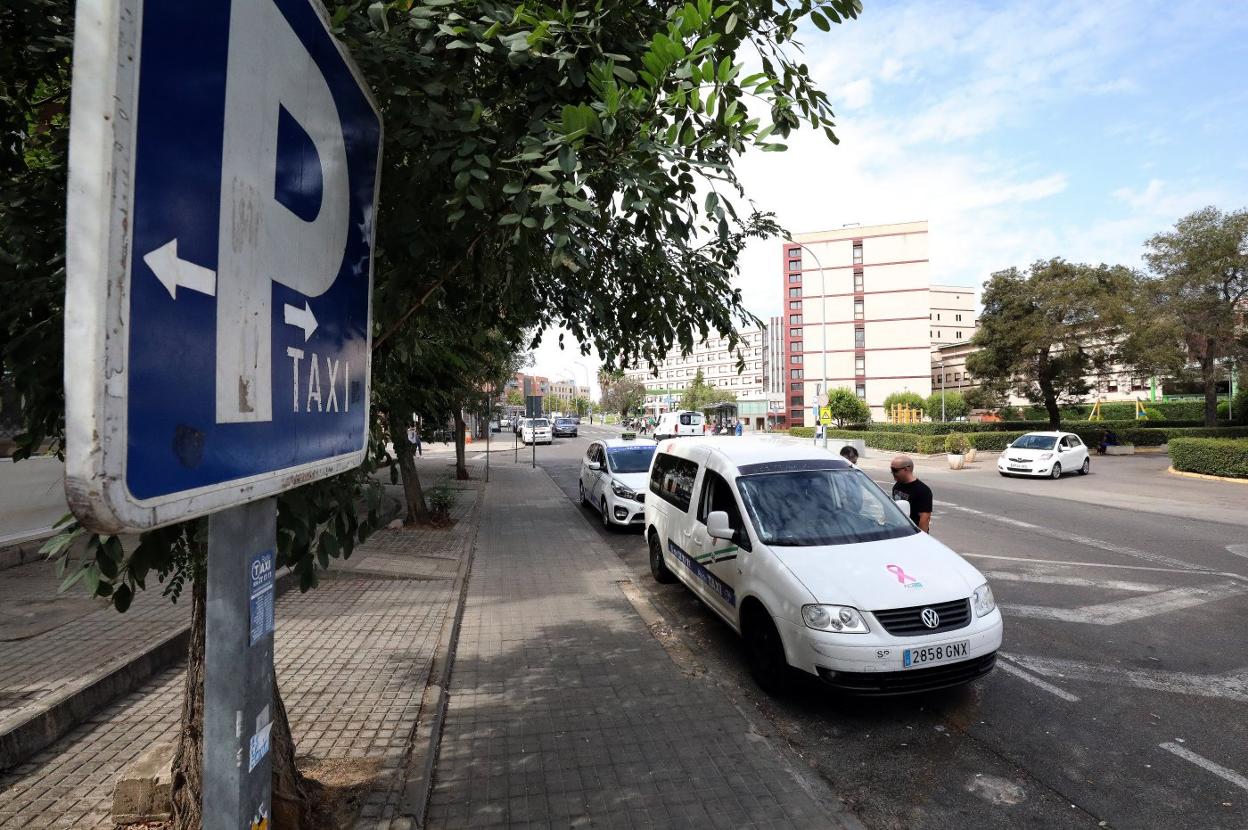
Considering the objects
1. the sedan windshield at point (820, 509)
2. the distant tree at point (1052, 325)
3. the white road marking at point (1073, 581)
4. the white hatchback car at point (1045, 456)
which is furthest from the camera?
the distant tree at point (1052, 325)

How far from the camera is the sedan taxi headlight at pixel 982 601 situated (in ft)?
15.6

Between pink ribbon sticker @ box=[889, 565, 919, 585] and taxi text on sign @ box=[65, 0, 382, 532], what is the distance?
169 inches

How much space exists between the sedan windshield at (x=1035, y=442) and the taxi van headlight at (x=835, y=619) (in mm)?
21561

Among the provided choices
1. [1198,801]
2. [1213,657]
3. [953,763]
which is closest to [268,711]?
[953,763]

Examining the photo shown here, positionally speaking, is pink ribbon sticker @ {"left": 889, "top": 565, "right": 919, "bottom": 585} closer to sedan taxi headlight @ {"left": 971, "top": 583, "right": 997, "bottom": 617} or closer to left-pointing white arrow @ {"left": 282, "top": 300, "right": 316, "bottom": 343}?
sedan taxi headlight @ {"left": 971, "top": 583, "right": 997, "bottom": 617}

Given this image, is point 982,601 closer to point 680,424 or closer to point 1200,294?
point 1200,294

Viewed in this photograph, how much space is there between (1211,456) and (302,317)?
27.3 m

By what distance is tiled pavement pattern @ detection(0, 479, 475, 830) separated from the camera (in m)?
3.57

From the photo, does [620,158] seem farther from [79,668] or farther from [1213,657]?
[1213,657]

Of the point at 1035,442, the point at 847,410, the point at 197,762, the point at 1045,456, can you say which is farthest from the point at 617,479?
the point at 847,410

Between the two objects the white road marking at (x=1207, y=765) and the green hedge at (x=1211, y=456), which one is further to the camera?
the green hedge at (x=1211, y=456)

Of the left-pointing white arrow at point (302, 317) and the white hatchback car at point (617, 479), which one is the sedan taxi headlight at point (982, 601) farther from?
the white hatchback car at point (617, 479)

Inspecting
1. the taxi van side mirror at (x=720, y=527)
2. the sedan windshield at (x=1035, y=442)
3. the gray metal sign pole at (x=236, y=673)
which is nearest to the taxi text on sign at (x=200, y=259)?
the gray metal sign pole at (x=236, y=673)

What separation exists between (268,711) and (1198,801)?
4707mm
